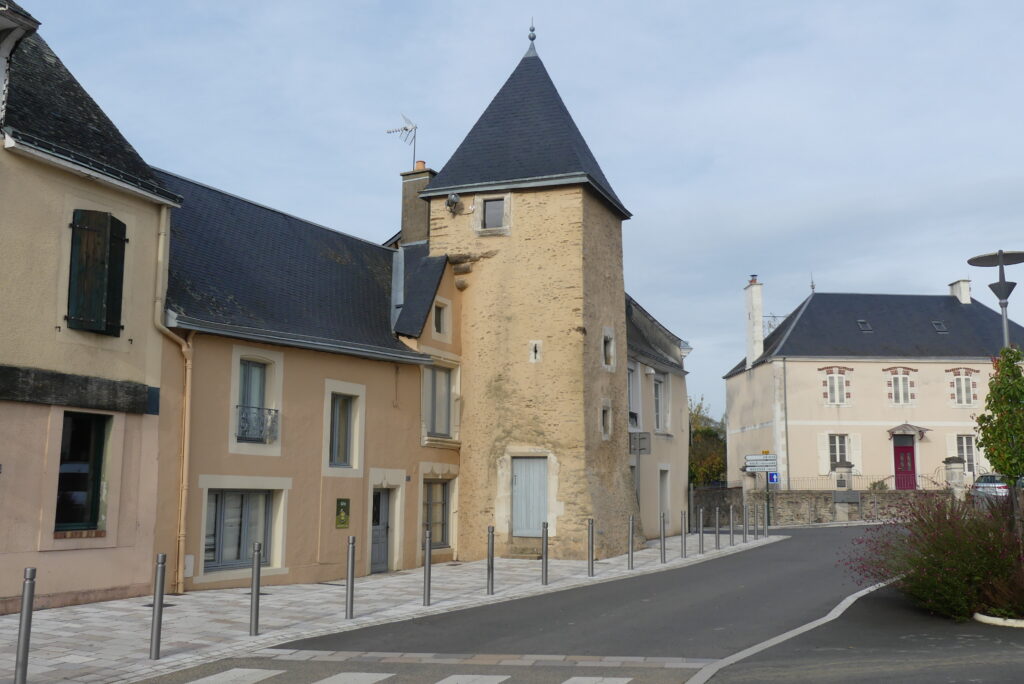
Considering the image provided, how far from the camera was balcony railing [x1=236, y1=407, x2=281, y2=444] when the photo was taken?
15305mm

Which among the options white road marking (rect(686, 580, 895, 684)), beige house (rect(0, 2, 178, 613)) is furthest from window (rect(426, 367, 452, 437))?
white road marking (rect(686, 580, 895, 684))

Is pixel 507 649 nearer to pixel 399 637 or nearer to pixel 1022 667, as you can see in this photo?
pixel 399 637

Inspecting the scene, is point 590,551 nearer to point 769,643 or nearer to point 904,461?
point 769,643

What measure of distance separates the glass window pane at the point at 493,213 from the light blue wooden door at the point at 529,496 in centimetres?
517

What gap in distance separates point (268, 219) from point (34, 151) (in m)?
6.94

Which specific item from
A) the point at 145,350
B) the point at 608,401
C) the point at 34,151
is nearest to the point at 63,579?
the point at 145,350

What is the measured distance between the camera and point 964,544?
10.4 meters

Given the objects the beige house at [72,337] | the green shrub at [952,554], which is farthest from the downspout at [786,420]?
the beige house at [72,337]

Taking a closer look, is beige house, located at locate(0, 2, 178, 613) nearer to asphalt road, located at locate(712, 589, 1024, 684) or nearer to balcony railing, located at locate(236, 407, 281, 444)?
balcony railing, located at locate(236, 407, 281, 444)

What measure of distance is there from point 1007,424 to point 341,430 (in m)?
10.9

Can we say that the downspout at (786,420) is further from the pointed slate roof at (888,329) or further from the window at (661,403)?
the window at (661,403)

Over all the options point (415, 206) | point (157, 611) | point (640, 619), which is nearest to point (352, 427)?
point (415, 206)

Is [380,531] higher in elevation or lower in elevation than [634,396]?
lower

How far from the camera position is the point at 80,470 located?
41.6 feet
